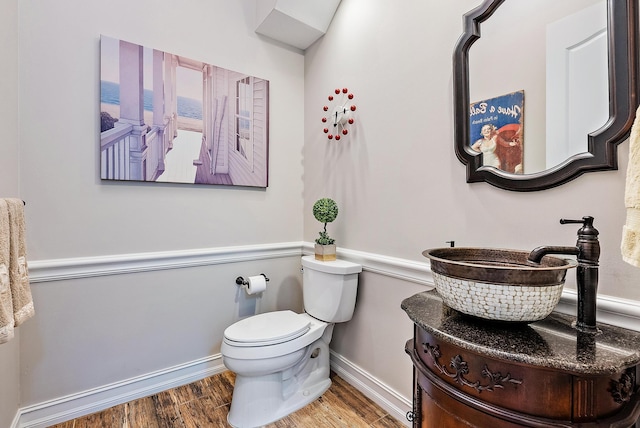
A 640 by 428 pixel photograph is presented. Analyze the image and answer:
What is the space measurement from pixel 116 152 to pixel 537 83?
1970 mm

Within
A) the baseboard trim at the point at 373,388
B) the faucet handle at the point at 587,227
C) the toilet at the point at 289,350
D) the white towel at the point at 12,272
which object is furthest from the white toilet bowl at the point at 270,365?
the faucet handle at the point at 587,227

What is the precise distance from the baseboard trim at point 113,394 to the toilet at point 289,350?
1.48 ft

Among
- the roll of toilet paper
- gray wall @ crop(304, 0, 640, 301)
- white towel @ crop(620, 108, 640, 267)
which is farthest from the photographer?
the roll of toilet paper

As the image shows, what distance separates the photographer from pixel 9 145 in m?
1.30

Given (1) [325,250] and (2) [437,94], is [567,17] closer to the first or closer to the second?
(2) [437,94]

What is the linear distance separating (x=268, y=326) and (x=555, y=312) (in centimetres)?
130

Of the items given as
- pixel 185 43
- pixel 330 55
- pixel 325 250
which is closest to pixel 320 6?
pixel 330 55

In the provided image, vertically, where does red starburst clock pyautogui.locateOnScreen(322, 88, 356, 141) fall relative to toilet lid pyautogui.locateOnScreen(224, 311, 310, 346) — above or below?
above

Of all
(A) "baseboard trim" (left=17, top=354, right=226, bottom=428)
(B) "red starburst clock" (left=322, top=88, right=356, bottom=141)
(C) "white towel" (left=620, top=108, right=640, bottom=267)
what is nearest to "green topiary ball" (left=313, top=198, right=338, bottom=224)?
(B) "red starburst clock" (left=322, top=88, right=356, bottom=141)

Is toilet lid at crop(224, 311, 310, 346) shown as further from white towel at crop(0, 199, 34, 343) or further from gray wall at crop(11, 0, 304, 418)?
white towel at crop(0, 199, 34, 343)

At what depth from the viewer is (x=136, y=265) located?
1697 mm

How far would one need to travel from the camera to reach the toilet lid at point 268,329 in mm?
1510

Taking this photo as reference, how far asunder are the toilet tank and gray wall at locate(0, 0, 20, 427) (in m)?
1.43

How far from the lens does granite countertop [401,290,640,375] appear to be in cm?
65
